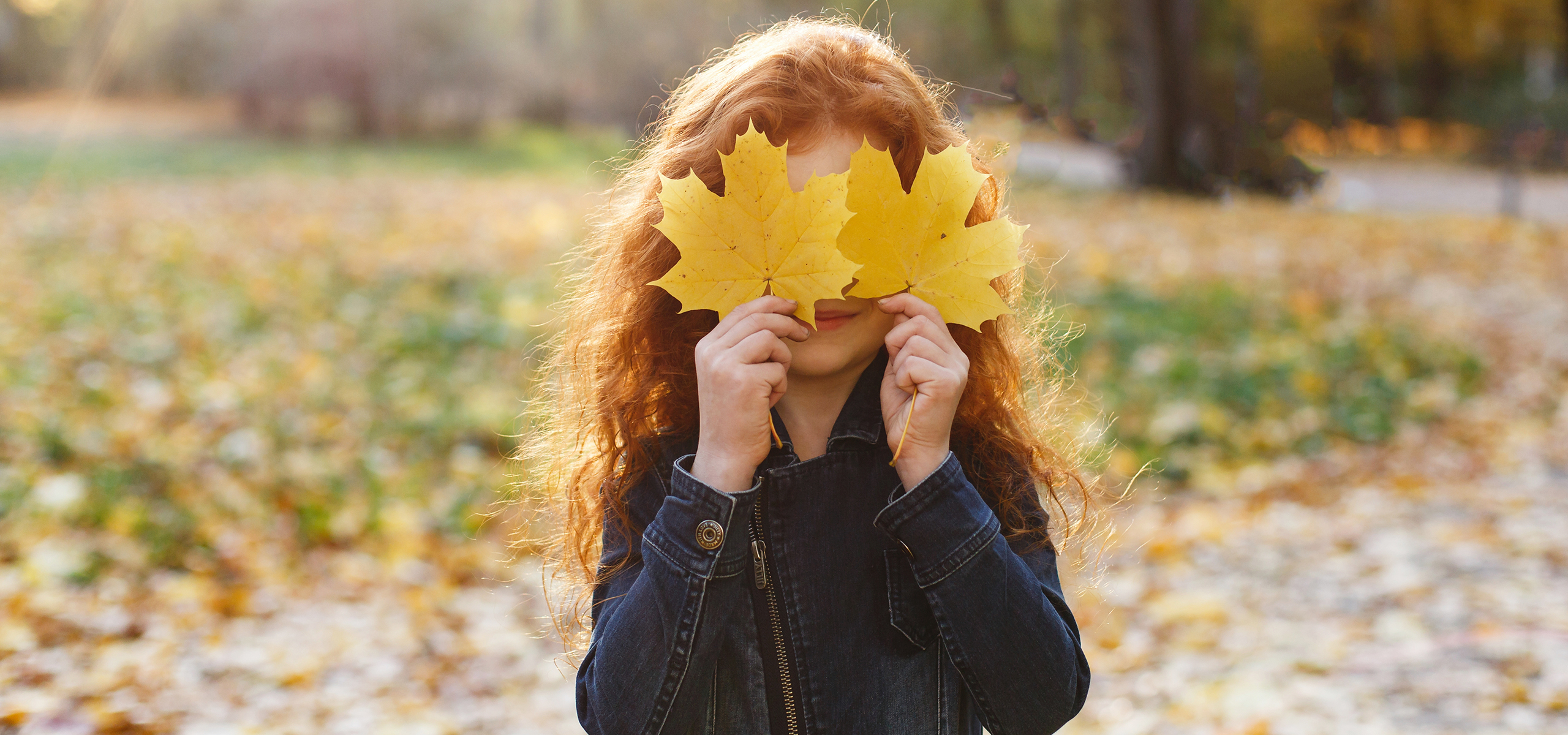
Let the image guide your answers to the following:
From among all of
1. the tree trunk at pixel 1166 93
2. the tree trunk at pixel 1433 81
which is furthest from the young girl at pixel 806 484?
the tree trunk at pixel 1433 81

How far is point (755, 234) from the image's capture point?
1.27m

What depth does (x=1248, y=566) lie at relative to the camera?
13.0 ft

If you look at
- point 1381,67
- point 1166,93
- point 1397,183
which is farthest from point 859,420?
point 1381,67

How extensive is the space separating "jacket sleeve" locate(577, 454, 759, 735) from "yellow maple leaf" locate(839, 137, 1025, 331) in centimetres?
31

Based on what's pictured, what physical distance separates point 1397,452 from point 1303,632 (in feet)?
7.13

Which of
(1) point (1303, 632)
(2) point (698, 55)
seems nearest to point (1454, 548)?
(1) point (1303, 632)

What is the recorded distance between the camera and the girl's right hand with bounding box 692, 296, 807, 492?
4.06 feet

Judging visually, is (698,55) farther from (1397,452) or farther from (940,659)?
(940,659)

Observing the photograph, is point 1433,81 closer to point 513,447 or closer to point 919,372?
point 513,447

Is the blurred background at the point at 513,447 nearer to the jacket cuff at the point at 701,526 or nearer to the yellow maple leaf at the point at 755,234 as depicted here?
the yellow maple leaf at the point at 755,234

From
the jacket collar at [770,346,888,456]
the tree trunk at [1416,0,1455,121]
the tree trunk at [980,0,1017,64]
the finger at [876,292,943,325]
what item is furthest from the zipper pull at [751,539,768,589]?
the tree trunk at [1416,0,1455,121]

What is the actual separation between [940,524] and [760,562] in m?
0.24

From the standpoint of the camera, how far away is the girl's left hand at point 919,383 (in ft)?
4.14

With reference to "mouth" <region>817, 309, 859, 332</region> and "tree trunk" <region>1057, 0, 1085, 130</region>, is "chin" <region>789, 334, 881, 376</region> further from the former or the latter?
"tree trunk" <region>1057, 0, 1085, 130</region>
